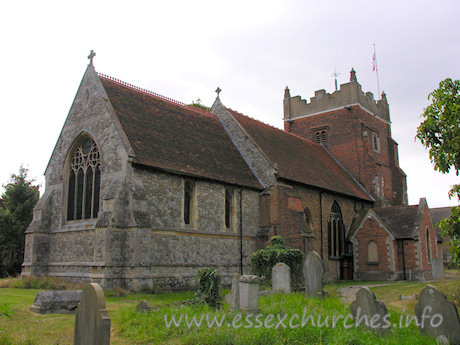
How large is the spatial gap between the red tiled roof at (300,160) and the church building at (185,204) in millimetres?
147

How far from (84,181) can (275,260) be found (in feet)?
28.9

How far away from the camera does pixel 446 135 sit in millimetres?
11828

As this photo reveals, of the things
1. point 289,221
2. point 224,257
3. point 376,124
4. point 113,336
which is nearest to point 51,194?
point 224,257

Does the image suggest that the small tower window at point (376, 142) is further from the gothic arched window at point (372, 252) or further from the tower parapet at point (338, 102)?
the gothic arched window at point (372, 252)

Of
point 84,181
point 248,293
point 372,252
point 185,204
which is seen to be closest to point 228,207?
point 185,204

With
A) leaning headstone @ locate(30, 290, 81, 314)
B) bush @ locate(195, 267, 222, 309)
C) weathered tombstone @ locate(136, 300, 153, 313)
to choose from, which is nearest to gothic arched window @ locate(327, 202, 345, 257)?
bush @ locate(195, 267, 222, 309)

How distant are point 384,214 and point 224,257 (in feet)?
45.6

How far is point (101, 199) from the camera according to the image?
691 inches

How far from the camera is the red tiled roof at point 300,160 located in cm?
2472

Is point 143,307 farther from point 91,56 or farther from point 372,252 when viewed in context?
point 372,252

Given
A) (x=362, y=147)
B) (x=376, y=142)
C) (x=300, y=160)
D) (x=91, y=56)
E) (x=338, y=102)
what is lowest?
(x=300, y=160)

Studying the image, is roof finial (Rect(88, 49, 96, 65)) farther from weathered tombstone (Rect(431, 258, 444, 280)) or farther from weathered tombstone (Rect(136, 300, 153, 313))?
weathered tombstone (Rect(431, 258, 444, 280))

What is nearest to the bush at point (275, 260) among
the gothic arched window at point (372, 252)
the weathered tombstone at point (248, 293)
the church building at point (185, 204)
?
the church building at point (185, 204)

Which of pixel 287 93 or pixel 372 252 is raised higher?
pixel 287 93
